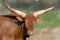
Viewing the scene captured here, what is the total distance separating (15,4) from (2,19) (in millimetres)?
8057

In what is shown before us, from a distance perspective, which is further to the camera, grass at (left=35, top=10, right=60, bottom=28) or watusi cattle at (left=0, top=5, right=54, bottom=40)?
grass at (left=35, top=10, right=60, bottom=28)

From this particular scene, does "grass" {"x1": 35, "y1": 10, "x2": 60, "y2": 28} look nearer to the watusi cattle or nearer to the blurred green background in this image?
the blurred green background

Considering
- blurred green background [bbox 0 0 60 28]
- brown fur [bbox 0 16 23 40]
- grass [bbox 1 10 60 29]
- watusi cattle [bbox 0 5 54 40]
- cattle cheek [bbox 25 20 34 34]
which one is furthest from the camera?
blurred green background [bbox 0 0 60 28]

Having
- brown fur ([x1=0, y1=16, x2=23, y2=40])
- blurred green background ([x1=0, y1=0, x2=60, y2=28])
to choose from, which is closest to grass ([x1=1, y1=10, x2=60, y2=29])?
blurred green background ([x1=0, y1=0, x2=60, y2=28])

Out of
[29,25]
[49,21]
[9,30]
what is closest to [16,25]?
[9,30]

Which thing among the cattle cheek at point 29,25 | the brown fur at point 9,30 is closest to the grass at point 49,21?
the brown fur at point 9,30

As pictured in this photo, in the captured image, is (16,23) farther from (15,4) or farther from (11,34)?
(15,4)

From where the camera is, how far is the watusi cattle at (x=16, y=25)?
1053 cm

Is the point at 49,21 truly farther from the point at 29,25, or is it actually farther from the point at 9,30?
the point at 29,25

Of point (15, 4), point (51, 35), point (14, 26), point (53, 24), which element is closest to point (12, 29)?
point (14, 26)

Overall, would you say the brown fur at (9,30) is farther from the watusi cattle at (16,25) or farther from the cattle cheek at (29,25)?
the cattle cheek at (29,25)

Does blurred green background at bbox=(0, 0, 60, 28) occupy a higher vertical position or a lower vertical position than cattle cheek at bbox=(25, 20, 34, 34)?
higher

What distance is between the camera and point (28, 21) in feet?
34.4

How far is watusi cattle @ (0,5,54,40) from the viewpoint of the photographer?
1053 cm
